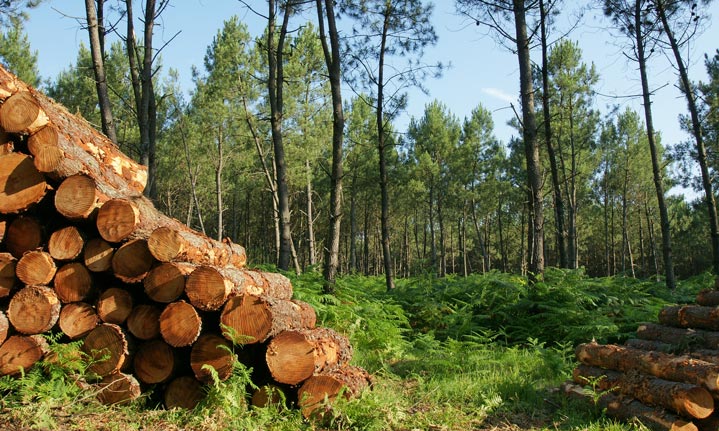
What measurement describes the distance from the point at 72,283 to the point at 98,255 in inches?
13.3

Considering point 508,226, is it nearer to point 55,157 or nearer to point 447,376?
point 447,376

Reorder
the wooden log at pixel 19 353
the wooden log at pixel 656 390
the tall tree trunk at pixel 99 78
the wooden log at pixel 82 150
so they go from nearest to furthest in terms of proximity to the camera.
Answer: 1. the wooden log at pixel 656 390
2. the wooden log at pixel 19 353
3. the wooden log at pixel 82 150
4. the tall tree trunk at pixel 99 78

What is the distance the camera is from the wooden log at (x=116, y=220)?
15.6 feet

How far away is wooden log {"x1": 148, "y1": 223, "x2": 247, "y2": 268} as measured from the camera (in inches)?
184

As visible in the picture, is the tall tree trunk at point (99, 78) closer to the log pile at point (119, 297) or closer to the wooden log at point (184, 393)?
the log pile at point (119, 297)

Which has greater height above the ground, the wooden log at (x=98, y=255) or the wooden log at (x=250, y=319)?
the wooden log at (x=98, y=255)

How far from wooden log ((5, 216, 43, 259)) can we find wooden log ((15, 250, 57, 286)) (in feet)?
0.55

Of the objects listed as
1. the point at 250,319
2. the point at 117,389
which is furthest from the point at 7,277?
the point at 250,319

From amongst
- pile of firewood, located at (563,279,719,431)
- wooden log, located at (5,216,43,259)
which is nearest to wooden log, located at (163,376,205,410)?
wooden log, located at (5,216,43,259)

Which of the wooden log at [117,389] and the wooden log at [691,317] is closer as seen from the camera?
the wooden log at [117,389]

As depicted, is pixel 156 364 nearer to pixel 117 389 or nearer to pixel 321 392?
pixel 117 389

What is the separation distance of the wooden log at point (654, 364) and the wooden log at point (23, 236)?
555 cm

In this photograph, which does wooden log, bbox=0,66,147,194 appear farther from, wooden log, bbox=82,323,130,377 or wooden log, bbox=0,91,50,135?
wooden log, bbox=82,323,130,377

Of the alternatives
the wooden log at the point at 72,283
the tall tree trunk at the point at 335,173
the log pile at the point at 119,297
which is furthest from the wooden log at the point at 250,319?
the tall tree trunk at the point at 335,173
